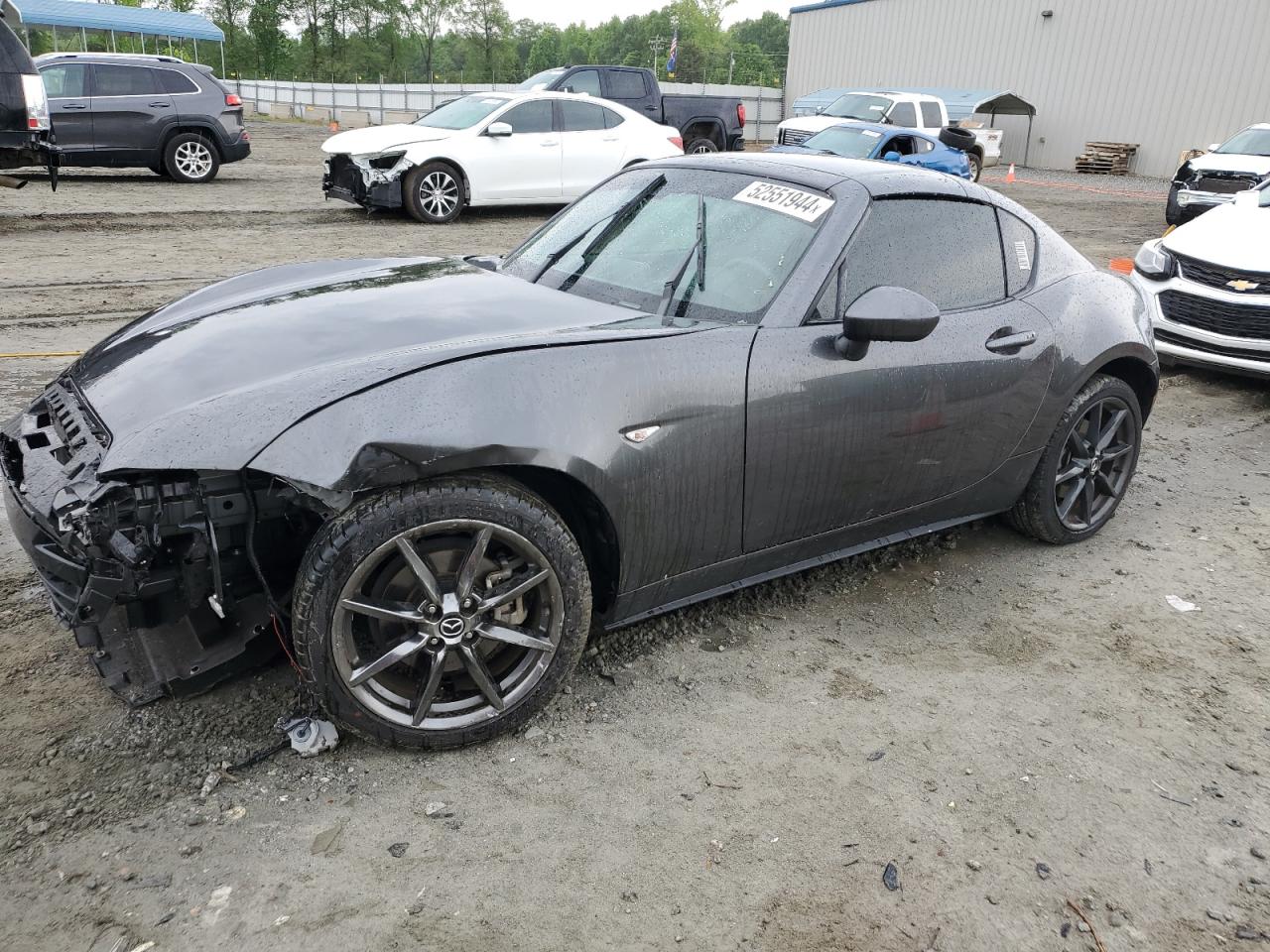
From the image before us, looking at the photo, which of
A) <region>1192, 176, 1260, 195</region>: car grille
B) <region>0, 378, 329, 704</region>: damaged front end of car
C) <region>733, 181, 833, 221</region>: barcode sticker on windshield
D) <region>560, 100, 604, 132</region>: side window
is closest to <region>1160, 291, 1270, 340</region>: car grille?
<region>733, 181, 833, 221</region>: barcode sticker on windshield

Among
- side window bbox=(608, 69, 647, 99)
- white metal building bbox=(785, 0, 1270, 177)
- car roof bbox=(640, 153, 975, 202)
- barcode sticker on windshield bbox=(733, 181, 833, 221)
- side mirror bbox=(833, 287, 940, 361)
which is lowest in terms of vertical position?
side mirror bbox=(833, 287, 940, 361)

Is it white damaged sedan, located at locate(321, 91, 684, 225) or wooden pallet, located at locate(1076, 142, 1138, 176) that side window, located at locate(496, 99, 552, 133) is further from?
wooden pallet, located at locate(1076, 142, 1138, 176)

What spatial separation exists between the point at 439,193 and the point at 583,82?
6224 millimetres

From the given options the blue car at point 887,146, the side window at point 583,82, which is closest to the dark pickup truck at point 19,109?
the side window at point 583,82

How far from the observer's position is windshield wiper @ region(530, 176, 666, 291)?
3559 millimetres

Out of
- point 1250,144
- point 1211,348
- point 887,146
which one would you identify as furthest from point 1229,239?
point 1250,144

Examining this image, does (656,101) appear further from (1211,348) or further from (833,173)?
(833,173)

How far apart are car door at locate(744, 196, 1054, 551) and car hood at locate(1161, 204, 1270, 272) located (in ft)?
11.9

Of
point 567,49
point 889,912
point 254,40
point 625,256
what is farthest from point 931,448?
point 567,49

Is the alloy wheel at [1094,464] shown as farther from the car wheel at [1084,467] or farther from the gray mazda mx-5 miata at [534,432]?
the gray mazda mx-5 miata at [534,432]

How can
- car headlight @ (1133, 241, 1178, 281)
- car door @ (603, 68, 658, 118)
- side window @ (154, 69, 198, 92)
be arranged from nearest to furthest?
car headlight @ (1133, 241, 1178, 281) < side window @ (154, 69, 198, 92) < car door @ (603, 68, 658, 118)

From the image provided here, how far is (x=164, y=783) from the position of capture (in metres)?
2.53

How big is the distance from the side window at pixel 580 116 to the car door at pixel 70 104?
6.82 meters

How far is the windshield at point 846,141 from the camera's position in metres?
16.7
